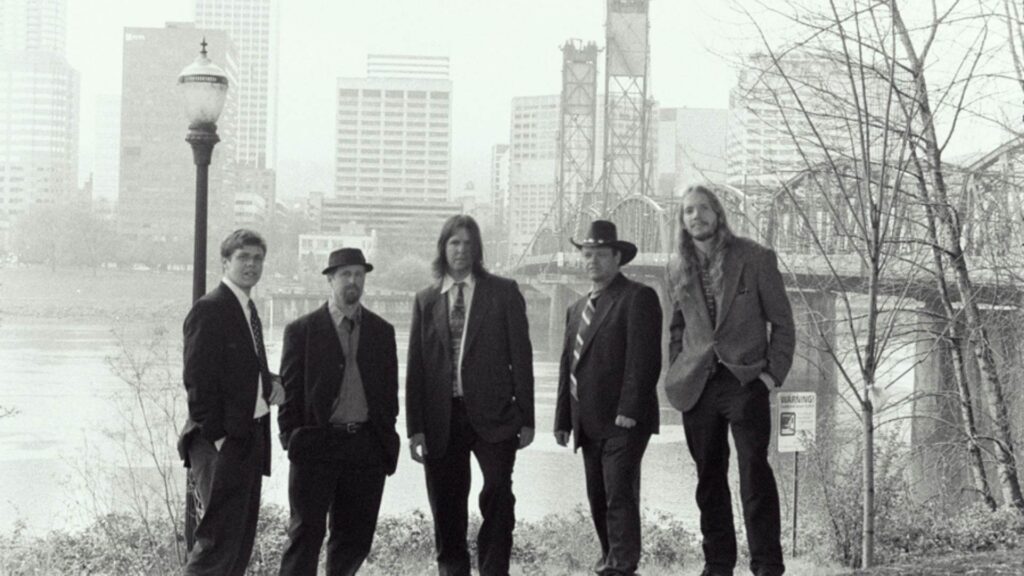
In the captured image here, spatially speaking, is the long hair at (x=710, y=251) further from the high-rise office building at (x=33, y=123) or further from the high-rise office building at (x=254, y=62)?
the high-rise office building at (x=254, y=62)

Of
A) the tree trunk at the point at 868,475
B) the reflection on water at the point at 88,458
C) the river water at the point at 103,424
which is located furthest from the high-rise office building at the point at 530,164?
the tree trunk at the point at 868,475

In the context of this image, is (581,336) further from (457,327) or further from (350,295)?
(350,295)

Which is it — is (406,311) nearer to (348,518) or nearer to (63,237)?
(63,237)

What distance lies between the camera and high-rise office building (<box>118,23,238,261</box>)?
63219 mm

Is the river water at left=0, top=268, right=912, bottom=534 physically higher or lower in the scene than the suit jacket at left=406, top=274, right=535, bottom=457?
lower

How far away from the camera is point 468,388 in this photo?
425 centimetres

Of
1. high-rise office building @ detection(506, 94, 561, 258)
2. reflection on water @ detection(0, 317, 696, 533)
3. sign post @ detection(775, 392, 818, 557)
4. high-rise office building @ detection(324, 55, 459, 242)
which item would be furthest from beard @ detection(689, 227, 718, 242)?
high-rise office building @ detection(324, 55, 459, 242)

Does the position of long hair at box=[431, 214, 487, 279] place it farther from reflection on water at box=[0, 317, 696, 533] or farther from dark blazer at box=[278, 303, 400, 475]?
reflection on water at box=[0, 317, 696, 533]

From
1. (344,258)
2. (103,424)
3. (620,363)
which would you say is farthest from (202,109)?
(103,424)

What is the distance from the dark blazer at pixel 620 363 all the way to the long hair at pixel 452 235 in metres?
0.48

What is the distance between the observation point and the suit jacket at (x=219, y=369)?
3.85 meters

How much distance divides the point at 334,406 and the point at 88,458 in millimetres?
14931

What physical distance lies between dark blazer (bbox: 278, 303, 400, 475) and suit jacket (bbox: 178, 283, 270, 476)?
26cm

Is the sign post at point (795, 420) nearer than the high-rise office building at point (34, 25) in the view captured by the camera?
Yes
